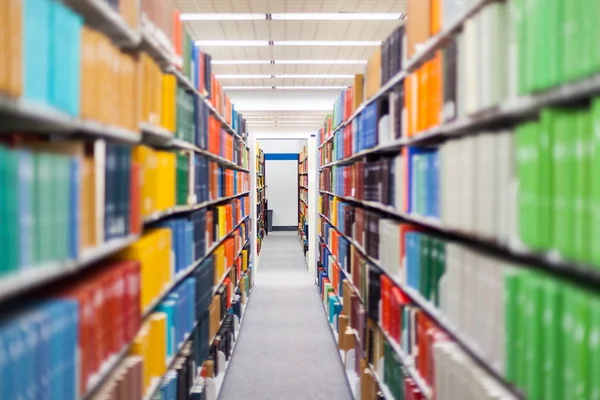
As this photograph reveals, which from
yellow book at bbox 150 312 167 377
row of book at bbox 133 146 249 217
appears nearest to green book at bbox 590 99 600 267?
row of book at bbox 133 146 249 217

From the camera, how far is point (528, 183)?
1.32m

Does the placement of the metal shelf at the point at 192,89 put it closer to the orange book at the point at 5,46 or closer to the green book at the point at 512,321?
the orange book at the point at 5,46

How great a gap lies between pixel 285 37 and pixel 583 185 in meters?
6.86

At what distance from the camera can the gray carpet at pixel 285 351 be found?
418 centimetres

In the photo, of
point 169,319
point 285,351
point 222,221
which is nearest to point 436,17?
point 169,319

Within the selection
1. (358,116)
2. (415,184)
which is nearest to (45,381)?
(415,184)

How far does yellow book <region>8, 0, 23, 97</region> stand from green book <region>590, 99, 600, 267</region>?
1.23 m

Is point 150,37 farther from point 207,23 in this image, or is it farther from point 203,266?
point 207,23

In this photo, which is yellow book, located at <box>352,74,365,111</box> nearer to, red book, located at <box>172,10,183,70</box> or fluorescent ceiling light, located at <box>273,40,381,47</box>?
red book, located at <box>172,10,183,70</box>

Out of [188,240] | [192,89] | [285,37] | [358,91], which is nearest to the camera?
[188,240]

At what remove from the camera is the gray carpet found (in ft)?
13.7

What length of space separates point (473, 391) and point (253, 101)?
10740mm

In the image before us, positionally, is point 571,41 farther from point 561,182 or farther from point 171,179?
point 171,179

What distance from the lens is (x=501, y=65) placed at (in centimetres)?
150
